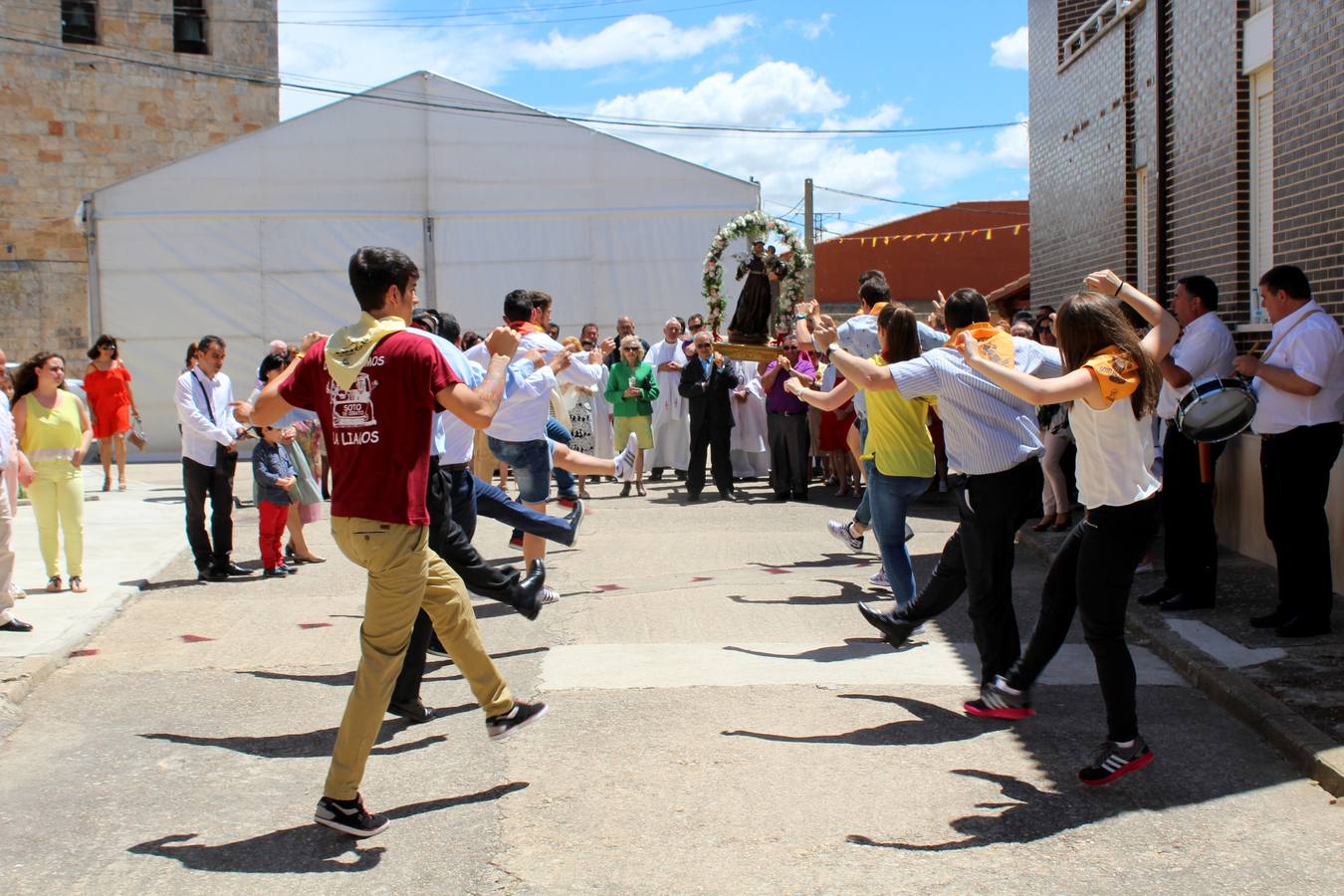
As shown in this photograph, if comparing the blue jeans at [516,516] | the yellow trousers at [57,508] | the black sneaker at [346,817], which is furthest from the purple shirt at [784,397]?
the black sneaker at [346,817]

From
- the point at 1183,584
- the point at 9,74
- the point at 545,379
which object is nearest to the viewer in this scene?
the point at 1183,584

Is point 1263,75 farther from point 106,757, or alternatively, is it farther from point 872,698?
point 106,757

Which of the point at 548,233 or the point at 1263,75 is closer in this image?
the point at 1263,75

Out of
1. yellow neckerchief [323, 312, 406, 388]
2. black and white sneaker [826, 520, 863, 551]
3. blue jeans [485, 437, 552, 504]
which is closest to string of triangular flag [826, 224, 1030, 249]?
black and white sneaker [826, 520, 863, 551]

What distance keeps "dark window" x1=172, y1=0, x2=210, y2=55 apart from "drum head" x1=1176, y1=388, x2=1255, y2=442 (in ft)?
115

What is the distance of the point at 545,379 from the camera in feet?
30.1

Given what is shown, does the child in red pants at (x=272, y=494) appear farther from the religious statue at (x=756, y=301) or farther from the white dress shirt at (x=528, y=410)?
the religious statue at (x=756, y=301)

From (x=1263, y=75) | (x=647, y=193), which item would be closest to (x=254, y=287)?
(x=647, y=193)

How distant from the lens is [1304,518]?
7.38 m

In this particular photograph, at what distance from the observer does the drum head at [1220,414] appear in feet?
23.6

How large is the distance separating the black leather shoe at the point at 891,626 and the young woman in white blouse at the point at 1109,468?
1.87 metres

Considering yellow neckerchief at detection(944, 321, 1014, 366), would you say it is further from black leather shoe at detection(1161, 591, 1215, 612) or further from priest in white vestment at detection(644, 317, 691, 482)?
priest in white vestment at detection(644, 317, 691, 482)

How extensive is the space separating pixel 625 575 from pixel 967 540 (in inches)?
175

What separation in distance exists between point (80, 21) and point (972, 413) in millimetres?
35658
